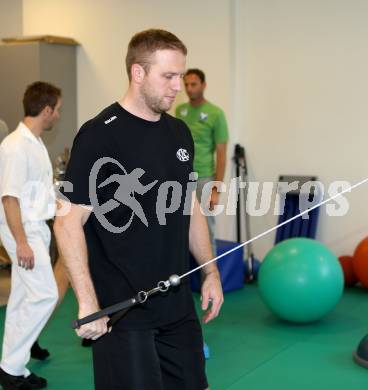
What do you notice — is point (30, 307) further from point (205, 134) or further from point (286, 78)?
point (286, 78)

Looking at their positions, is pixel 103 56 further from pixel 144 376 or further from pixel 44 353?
pixel 144 376

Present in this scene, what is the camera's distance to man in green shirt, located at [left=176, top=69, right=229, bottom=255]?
5.36 m

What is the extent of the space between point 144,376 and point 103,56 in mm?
5464

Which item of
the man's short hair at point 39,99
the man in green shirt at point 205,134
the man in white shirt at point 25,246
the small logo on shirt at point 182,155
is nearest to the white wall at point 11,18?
the man in green shirt at point 205,134

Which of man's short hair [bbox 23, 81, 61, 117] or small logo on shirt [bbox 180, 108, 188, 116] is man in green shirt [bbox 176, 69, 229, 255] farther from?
man's short hair [bbox 23, 81, 61, 117]

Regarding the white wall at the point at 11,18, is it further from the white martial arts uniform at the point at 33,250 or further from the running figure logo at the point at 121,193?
the running figure logo at the point at 121,193

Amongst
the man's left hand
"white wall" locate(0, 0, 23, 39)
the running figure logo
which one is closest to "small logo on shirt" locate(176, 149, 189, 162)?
→ the running figure logo

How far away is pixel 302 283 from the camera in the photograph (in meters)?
4.58

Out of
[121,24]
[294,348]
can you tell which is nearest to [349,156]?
[294,348]

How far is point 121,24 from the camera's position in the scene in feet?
23.1

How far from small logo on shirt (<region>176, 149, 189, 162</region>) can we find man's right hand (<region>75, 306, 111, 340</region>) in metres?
0.59

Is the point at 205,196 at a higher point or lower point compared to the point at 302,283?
higher

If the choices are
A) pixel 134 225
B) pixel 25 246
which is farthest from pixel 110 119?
pixel 25 246

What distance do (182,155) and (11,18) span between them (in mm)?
6169
